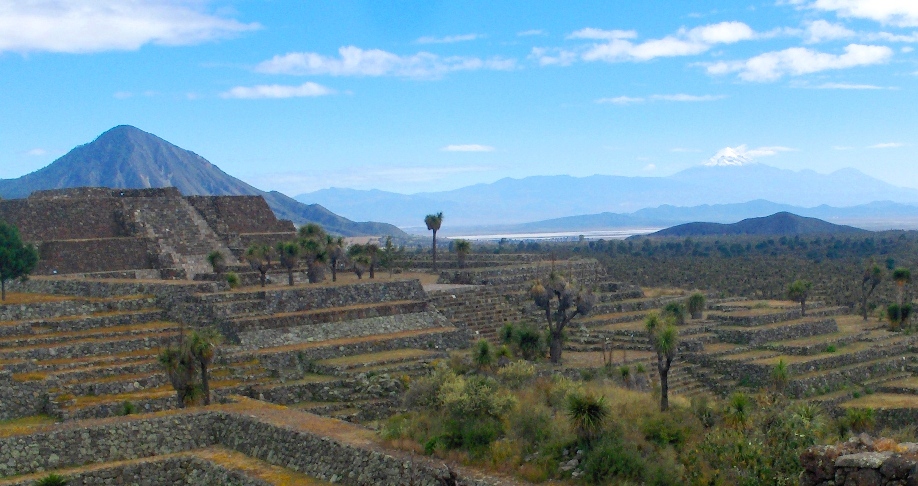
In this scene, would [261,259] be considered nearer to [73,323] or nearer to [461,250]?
[73,323]

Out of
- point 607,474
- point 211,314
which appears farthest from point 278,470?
point 211,314

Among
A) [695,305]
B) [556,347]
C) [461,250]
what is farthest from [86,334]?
[695,305]

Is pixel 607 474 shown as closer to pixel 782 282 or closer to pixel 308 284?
pixel 308 284

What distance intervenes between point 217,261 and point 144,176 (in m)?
146

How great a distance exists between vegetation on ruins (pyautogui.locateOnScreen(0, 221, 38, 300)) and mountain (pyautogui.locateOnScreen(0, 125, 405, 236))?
129769 mm

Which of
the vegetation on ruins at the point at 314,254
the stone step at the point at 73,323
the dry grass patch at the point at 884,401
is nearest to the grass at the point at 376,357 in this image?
the stone step at the point at 73,323

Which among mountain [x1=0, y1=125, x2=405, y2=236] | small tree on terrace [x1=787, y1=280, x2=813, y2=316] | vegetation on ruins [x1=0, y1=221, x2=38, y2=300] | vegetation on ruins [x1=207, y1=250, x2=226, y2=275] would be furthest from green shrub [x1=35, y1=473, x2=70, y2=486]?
mountain [x1=0, y1=125, x2=405, y2=236]

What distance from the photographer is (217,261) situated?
37812 mm

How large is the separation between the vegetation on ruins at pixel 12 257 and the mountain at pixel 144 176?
130 metres

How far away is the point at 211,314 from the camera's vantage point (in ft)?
102

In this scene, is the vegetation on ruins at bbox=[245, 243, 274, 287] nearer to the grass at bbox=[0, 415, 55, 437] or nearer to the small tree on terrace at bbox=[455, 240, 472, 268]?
the small tree on terrace at bbox=[455, 240, 472, 268]

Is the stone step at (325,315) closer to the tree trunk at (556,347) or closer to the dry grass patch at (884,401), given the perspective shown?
the tree trunk at (556,347)

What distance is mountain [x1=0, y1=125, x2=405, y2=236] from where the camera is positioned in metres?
171

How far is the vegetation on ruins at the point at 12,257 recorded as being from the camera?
3209 centimetres
